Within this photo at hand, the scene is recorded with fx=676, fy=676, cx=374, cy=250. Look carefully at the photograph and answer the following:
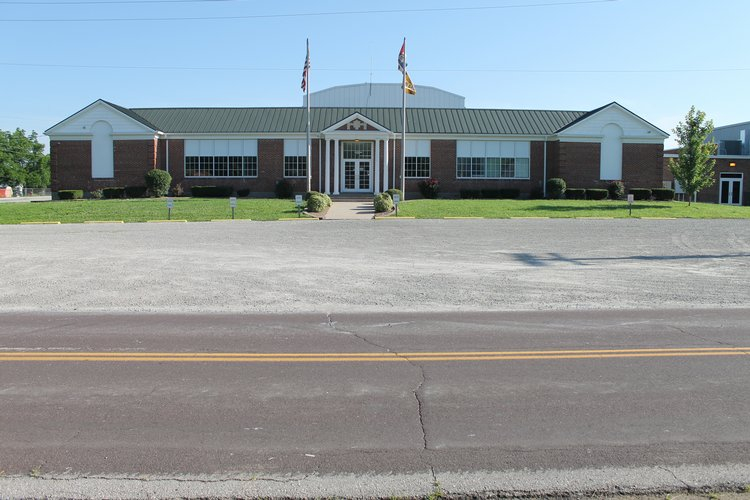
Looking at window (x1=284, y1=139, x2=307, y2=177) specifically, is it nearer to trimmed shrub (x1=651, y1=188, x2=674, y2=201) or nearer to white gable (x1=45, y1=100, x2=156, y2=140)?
white gable (x1=45, y1=100, x2=156, y2=140)

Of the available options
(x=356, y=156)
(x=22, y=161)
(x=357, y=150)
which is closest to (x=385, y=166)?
(x=356, y=156)

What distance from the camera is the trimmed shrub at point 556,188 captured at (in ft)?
137

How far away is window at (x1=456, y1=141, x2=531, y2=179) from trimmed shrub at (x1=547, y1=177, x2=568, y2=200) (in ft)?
9.20

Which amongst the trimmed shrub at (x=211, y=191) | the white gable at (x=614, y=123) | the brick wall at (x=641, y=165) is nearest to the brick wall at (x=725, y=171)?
the brick wall at (x=641, y=165)

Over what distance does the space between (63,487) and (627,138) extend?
4453cm

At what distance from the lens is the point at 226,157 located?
145 ft

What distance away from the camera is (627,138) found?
4381cm

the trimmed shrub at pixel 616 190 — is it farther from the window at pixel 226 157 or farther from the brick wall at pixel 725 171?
the window at pixel 226 157

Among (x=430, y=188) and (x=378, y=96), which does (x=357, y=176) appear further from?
(x=378, y=96)

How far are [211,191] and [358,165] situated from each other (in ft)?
31.3

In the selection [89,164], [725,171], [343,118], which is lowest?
[89,164]

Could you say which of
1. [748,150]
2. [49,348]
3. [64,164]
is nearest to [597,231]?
[49,348]

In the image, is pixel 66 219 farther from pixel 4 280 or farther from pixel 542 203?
pixel 542 203

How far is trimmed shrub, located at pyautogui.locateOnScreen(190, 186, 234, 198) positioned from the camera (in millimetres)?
42531
